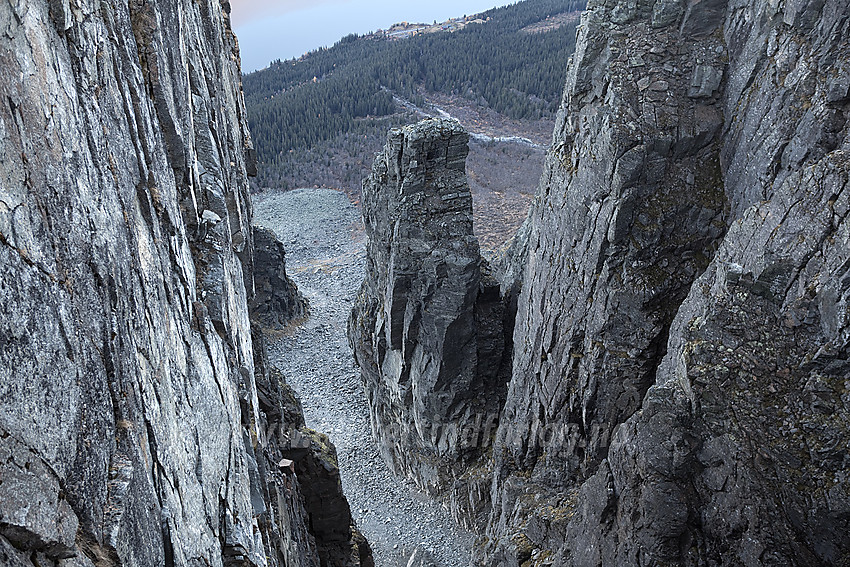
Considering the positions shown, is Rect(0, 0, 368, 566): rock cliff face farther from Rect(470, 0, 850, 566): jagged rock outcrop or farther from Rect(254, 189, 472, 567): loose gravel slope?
Rect(254, 189, 472, 567): loose gravel slope

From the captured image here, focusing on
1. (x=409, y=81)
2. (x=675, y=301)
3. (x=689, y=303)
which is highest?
(x=409, y=81)

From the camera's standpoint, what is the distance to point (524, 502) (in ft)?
67.4

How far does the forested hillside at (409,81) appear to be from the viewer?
282 feet

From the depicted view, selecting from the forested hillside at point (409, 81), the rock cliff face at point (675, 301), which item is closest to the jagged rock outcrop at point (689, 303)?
the rock cliff face at point (675, 301)

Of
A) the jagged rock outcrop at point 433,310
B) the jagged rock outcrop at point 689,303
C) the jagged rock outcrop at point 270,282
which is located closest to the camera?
the jagged rock outcrop at point 689,303

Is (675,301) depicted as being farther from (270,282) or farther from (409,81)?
(409,81)

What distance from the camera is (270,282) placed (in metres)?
44.7

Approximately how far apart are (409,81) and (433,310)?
7791 cm

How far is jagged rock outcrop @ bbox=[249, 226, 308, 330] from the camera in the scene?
1738 inches

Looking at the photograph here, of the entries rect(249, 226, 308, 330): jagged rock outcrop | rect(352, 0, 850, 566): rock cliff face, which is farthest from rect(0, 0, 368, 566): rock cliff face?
rect(249, 226, 308, 330): jagged rock outcrop

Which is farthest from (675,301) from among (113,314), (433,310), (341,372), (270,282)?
(270,282)

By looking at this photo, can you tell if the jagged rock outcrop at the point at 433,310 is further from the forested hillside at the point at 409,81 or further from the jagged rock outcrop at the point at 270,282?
the forested hillside at the point at 409,81

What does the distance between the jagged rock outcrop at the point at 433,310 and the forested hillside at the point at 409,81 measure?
190ft

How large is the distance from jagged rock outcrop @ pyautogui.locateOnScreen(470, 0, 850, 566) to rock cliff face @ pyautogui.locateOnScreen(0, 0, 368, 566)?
30.5 feet
